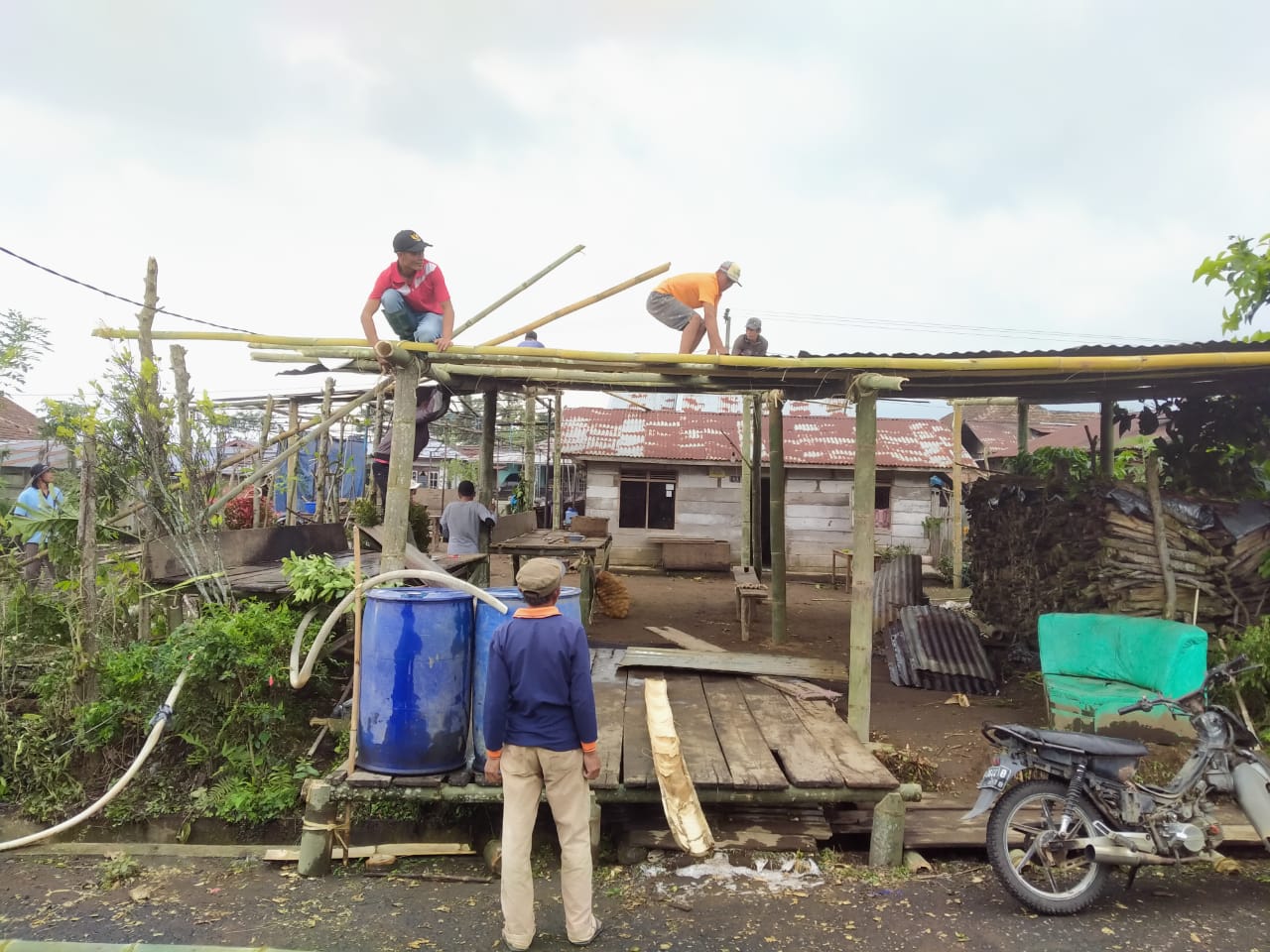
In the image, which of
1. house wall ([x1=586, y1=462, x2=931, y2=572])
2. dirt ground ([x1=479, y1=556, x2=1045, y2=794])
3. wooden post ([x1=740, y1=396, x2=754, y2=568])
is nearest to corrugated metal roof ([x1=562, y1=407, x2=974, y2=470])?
house wall ([x1=586, y1=462, x2=931, y2=572])

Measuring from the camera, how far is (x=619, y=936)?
3.57 m

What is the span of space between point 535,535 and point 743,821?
6508mm

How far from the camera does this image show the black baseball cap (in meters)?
6.01

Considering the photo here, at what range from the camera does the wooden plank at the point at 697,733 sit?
169 inches

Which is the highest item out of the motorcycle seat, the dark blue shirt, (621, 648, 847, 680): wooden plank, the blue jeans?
the blue jeans

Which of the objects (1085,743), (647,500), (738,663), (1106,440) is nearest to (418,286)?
(738,663)

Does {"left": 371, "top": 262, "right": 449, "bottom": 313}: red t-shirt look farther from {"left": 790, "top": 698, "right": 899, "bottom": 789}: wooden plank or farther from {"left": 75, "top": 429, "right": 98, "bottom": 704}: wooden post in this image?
{"left": 790, "top": 698, "right": 899, "bottom": 789}: wooden plank

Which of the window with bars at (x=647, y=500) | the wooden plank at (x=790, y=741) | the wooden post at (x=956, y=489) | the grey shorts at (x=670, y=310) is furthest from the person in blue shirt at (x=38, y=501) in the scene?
the wooden post at (x=956, y=489)

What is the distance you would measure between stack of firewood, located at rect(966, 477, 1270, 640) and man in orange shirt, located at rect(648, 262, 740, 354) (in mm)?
4191

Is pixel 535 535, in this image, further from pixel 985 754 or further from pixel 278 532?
pixel 985 754

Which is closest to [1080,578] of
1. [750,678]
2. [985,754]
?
[985,754]

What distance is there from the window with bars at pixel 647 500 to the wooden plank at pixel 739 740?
11165 mm

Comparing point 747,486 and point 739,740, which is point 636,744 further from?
point 747,486

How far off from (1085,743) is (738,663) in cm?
315
